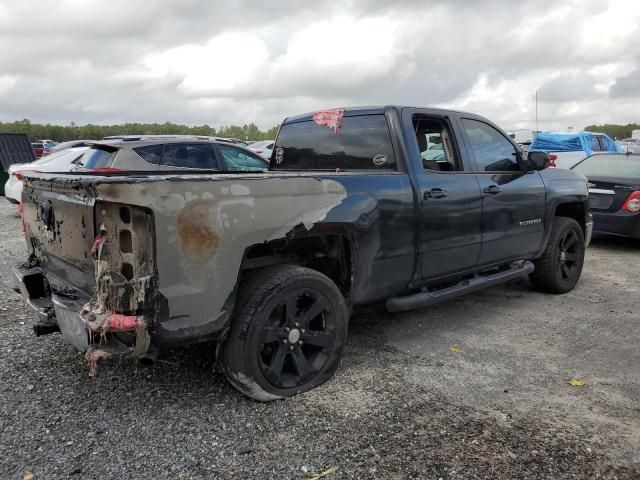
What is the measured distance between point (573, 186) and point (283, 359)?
404 cm

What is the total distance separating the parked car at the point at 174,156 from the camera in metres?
7.03

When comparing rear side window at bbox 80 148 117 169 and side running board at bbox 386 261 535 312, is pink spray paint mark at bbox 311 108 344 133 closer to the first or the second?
side running board at bbox 386 261 535 312

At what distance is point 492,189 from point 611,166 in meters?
5.02

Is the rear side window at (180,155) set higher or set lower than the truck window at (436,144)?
lower

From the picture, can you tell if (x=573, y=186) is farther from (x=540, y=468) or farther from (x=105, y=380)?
(x=105, y=380)

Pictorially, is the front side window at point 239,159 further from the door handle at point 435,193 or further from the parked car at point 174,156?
the door handle at point 435,193

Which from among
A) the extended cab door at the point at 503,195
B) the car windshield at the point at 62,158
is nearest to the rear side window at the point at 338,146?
the extended cab door at the point at 503,195

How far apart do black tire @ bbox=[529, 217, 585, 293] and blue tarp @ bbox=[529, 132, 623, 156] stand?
38.6 feet

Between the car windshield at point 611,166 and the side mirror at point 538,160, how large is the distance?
379cm

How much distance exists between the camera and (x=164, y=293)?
2787 mm

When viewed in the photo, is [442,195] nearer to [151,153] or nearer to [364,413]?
[364,413]

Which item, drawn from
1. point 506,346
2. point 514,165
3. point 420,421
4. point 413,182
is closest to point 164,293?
point 420,421

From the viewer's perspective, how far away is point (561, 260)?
19.2 ft

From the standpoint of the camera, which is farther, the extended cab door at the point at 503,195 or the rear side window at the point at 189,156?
the rear side window at the point at 189,156
